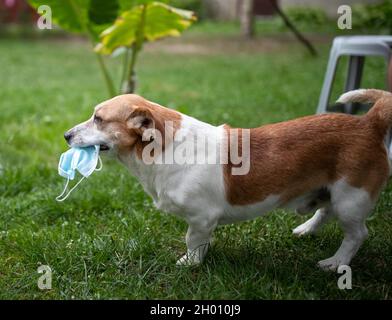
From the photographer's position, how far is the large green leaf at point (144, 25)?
16.9 ft

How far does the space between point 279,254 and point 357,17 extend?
871cm

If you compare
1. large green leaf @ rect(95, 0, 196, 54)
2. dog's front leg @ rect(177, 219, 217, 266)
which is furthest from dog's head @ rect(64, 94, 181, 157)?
large green leaf @ rect(95, 0, 196, 54)

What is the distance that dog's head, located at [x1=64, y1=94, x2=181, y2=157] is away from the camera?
8.95 feet

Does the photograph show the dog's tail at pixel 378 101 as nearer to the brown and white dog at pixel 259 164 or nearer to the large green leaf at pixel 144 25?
the brown and white dog at pixel 259 164

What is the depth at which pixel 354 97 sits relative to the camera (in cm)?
296

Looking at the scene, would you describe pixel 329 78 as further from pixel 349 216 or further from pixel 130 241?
pixel 130 241

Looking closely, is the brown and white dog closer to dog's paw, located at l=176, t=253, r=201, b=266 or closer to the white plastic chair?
dog's paw, located at l=176, t=253, r=201, b=266

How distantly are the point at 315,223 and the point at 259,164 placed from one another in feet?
2.37

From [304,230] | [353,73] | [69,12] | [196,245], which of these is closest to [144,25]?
[69,12]

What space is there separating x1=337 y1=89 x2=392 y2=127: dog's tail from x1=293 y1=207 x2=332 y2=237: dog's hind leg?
0.65m

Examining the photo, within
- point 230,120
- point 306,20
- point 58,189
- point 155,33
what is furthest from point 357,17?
point 58,189

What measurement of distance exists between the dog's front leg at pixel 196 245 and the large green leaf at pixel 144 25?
2.65 m

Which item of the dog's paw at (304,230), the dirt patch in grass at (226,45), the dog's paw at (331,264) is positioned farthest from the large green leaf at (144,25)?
the dirt patch in grass at (226,45)

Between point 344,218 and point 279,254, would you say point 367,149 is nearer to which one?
point 344,218
